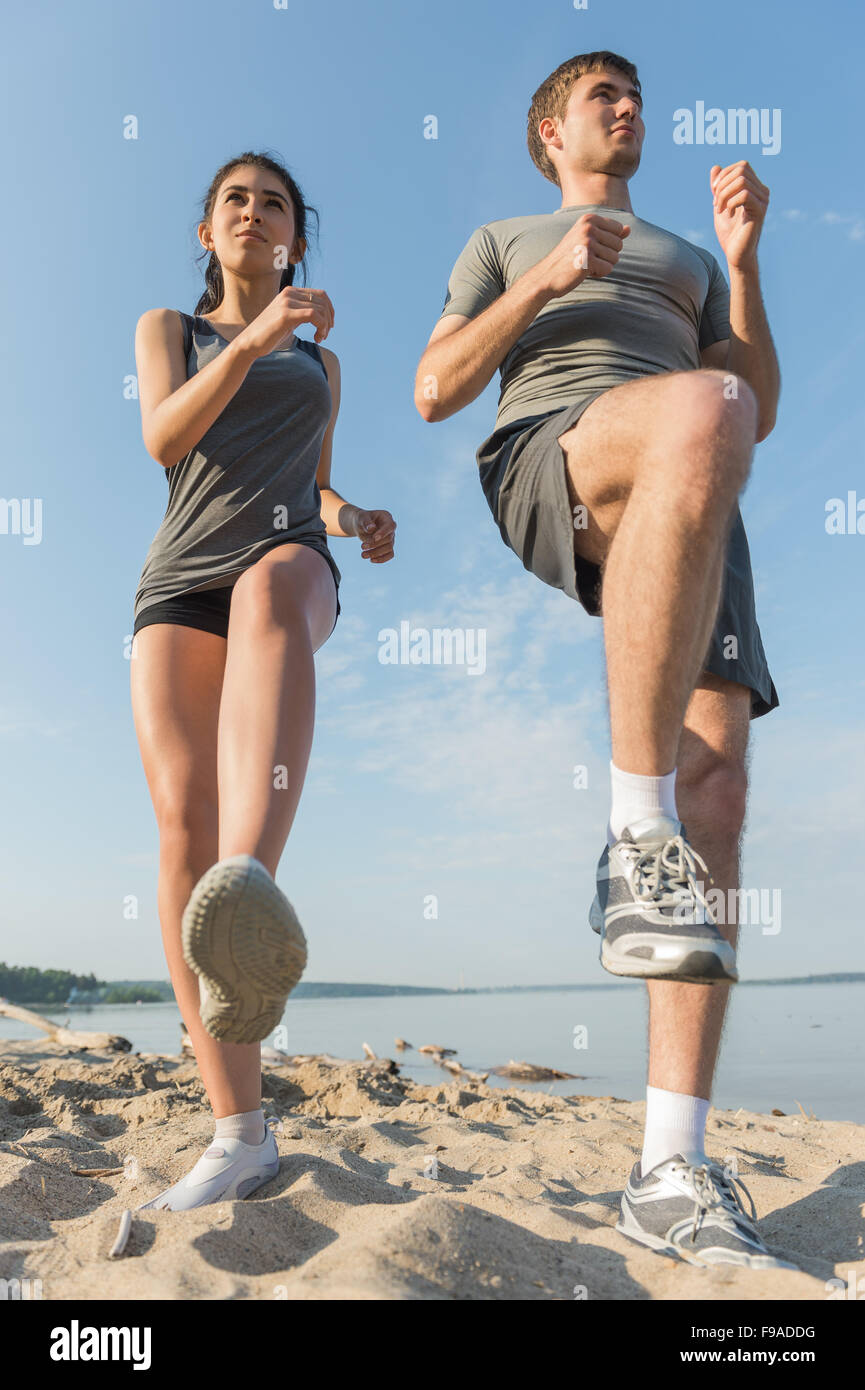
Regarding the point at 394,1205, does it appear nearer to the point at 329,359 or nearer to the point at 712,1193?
the point at 712,1193

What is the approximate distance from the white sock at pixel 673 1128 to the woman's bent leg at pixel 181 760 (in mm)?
836

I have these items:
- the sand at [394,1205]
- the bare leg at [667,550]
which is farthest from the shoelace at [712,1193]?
the bare leg at [667,550]

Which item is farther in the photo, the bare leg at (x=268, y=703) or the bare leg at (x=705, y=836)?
the bare leg at (x=705, y=836)

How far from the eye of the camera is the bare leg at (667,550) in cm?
158

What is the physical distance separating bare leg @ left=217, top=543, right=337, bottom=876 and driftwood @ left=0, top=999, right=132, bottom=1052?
235 inches

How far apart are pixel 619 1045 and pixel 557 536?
7089 millimetres

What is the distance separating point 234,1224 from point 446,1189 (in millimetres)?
815

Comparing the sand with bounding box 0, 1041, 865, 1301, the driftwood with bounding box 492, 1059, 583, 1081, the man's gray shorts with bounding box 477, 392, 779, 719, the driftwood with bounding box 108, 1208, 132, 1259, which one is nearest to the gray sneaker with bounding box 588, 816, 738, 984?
the sand with bounding box 0, 1041, 865, 1301

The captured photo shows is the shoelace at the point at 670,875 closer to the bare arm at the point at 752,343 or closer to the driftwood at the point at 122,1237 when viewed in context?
the driftwood at the point at 122,1237

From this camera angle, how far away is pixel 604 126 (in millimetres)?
2471

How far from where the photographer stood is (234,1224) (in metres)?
1.52

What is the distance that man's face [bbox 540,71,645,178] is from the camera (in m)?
2.47

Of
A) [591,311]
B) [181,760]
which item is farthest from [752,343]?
[181,760]
